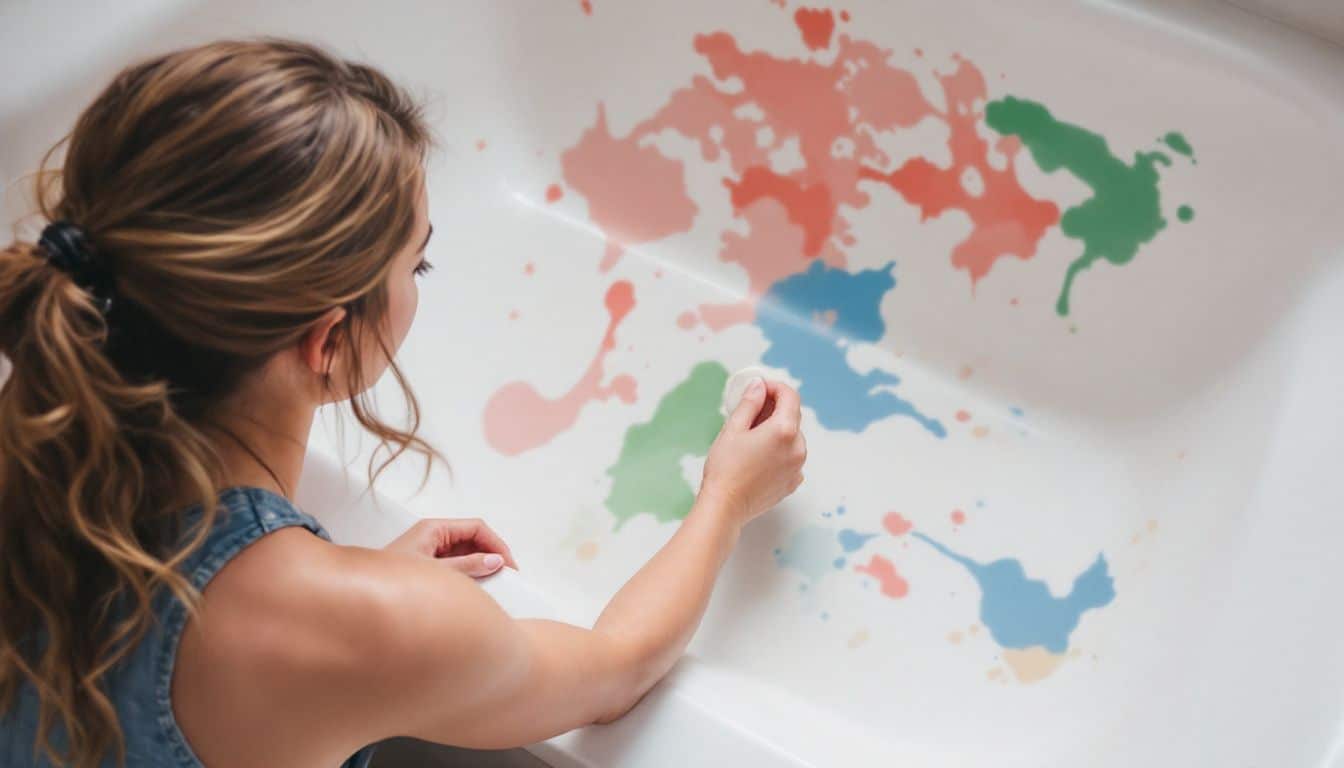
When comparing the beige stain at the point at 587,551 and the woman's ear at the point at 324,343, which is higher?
the woman's ear at the point at 324,343

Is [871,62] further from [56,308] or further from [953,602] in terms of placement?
[56,308]

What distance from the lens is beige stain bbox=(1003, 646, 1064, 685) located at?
115 centimetres

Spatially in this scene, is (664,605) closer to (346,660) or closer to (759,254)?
(346,660)

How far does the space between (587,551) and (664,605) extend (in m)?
0.39

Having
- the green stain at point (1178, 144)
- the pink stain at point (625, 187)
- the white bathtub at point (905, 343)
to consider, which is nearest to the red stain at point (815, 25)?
the white bathtub at point (905, 343)

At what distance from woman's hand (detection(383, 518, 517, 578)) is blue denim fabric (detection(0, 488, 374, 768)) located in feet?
0.68

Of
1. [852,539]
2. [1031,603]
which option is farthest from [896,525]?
[1031,603]

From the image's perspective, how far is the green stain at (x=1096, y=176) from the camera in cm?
114

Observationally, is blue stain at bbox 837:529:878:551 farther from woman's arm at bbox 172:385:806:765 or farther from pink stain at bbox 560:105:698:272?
woman's arm at bbox 172:385:806:765

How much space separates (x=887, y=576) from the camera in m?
1.23

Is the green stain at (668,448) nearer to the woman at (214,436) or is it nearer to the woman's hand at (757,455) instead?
the woman's hand at (757,455)

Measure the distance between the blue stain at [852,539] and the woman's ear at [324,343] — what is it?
2.21 feet

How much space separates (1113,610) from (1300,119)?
1.53 ft

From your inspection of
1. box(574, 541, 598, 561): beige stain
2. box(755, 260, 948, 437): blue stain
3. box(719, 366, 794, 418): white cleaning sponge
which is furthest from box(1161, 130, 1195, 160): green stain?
box(574, 541, 598, 561): beige stain
